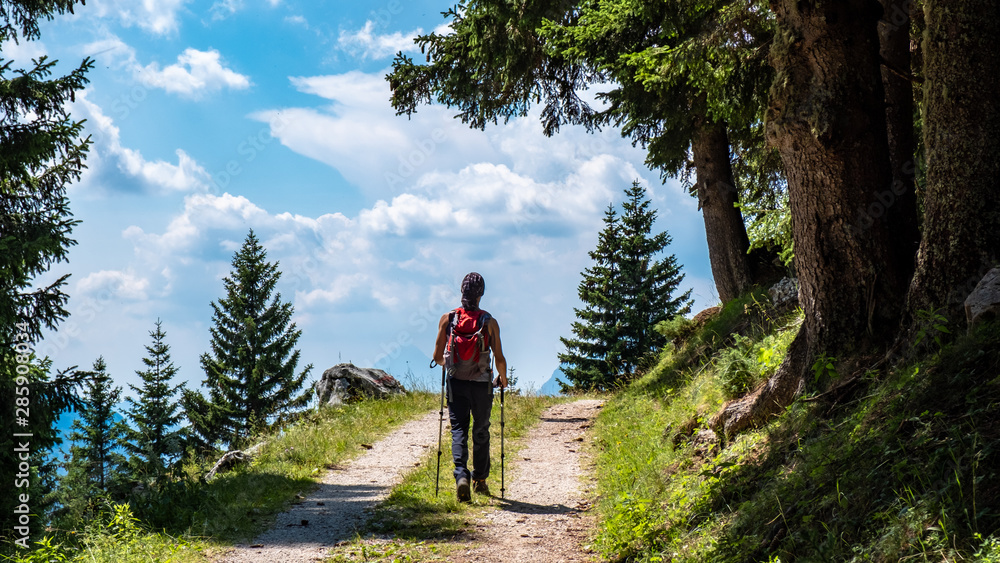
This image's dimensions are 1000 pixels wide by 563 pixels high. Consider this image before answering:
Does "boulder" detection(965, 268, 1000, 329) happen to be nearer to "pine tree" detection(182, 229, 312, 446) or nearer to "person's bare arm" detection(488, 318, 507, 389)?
"person's bare arm" detection(488, 318, 507, 389)

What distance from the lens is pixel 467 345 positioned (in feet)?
25.2

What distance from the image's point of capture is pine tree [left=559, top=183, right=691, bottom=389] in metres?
31.0

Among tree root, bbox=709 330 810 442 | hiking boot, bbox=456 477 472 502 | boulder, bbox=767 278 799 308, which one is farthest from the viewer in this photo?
boulder, bbox=767 278 799 308

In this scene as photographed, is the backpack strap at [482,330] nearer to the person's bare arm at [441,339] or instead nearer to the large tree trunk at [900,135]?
the person's bare arm at [441,339]

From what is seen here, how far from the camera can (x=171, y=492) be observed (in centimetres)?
790

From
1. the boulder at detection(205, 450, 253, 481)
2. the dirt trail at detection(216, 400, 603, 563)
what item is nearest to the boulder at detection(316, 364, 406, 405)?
the dirt trail at detection(216, 400, 603, 563)

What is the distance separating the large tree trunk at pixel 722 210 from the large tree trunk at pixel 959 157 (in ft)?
26.8

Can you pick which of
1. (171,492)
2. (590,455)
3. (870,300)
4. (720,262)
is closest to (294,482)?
(171,492)

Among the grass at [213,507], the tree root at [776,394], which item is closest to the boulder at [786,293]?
the tree root at [776,394]

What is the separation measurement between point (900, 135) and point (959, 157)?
68.1 inches

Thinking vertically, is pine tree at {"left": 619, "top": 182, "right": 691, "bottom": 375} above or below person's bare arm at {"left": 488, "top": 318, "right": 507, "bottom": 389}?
above

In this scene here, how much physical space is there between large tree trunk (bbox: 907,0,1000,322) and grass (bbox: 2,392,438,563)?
669 cm

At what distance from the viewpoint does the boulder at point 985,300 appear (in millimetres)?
4652

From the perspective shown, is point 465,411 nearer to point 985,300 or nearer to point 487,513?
point 487,513
